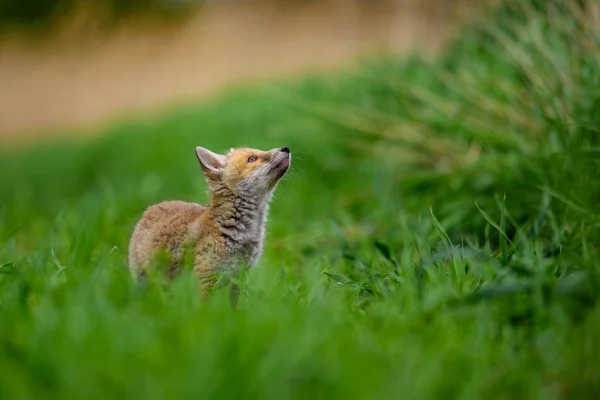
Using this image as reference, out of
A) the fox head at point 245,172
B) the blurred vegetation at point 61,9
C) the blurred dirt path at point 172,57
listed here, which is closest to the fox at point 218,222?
the fox head at point 245,172

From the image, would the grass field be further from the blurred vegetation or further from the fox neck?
the blurred vegetation

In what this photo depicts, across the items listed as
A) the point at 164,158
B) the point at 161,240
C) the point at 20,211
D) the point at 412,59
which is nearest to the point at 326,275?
the point at 161,240

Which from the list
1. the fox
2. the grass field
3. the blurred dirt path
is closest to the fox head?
the fox

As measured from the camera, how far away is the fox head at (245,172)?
3.77m

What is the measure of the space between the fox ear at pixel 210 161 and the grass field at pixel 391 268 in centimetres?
56

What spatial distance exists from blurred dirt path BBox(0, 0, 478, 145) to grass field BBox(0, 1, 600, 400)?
3.86 m

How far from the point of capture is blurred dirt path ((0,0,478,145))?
11.3 metres

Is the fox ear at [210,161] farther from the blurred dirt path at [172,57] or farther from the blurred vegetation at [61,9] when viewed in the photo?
the blurred vegetation at [61,9]

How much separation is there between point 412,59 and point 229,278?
474cm

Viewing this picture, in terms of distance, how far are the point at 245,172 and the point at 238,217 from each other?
22cm

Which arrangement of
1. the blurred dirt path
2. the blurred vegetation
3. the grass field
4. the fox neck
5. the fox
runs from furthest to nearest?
1. the blurred vegetation
2. the blurred dirt path
3. the fox neck
4. the fox
5. the grass field

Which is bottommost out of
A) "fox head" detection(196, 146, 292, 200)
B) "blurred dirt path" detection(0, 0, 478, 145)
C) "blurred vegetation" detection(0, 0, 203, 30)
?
"blurred dirt path" detection(0, 0, 478, 145)

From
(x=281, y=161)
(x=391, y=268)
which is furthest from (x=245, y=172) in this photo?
(x=391, y=268)

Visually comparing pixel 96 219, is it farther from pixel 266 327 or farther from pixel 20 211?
pixel 266 327
